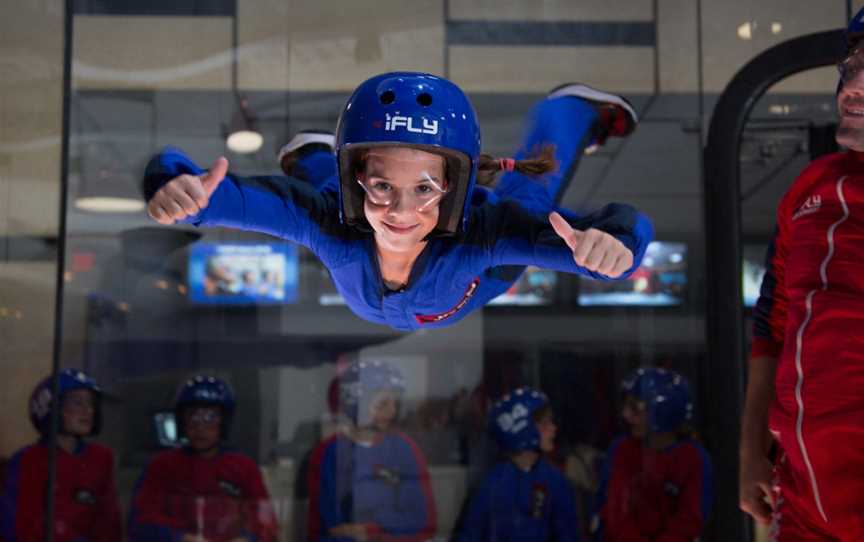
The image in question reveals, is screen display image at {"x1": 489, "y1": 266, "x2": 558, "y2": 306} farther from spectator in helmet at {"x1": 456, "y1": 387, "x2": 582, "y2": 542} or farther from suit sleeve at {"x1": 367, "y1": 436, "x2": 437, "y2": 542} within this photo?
suit sleeve at {"x1": 367, "y1": 436, "x2": 437, "y2": 542}

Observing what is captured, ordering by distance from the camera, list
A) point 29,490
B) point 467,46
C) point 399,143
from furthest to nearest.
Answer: point 467,46
point 29,490
point 399,143

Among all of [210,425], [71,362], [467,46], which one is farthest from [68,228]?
[467,46]

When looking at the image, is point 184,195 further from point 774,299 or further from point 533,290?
point 533,290

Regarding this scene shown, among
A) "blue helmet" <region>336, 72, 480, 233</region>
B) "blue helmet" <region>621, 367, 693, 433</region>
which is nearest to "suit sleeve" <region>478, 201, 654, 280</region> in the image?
"blue helmet" <region>336, 72, 480, 233</region>

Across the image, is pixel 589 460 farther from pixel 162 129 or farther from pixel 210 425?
pixel 162 129

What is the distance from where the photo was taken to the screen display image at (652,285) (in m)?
4.50

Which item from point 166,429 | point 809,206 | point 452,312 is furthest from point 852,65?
point 166,429

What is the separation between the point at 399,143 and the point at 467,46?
2.41 m

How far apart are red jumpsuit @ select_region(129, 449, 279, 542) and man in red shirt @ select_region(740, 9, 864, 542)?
289 cm

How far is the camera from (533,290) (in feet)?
14.7

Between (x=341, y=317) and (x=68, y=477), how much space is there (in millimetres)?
1263

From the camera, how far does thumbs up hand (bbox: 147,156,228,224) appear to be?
66.7 inches

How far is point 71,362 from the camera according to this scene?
439cm

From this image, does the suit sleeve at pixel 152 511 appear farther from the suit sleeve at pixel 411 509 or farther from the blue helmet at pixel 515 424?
the blue helmet at pixel 515 424
